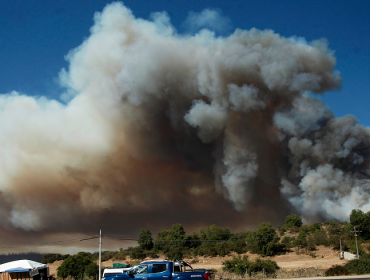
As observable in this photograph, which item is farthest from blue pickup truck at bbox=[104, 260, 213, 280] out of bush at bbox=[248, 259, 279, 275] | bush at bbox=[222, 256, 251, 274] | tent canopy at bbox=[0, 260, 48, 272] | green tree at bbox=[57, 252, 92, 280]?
green tree at bbox=[57, 252, 92, 280]

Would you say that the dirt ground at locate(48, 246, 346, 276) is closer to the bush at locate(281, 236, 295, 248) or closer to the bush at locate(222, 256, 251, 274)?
the bush at locate(281, 236, 295, 248)

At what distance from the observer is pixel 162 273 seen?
20.7m

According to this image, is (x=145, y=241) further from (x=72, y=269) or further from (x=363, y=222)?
(x=363, y=222)

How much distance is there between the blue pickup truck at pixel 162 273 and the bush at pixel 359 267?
20.9 metres

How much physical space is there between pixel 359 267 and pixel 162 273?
23.4 m

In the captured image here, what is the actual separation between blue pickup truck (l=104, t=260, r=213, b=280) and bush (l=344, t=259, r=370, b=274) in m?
20.9

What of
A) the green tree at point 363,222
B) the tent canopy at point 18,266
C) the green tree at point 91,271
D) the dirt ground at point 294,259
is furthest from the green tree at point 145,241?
the tent canopy at point 18,266

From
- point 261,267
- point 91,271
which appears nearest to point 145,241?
point 91,271

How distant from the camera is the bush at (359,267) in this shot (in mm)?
34031

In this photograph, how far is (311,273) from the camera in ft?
115

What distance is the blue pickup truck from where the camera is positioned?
2022 cm

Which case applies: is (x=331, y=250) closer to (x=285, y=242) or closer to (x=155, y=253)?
(x=285, y=242)

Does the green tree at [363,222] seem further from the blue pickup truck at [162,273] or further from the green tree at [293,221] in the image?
the blue pickup truck at [162,273]

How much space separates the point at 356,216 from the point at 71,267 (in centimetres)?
4831
